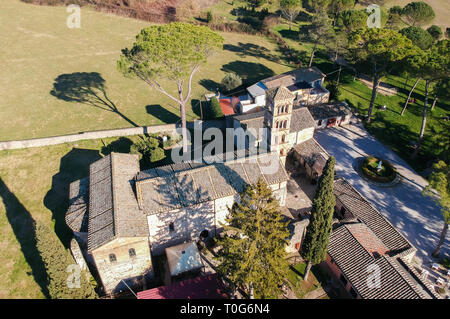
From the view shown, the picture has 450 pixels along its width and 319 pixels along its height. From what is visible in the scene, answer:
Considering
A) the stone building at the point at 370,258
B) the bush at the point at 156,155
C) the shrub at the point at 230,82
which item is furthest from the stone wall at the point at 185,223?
the shrub at the point at 230,82

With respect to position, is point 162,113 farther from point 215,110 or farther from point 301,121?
point 301,121

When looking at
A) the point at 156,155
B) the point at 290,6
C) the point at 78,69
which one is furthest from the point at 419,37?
the point at 78,69

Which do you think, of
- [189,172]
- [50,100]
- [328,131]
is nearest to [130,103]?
[50,100]

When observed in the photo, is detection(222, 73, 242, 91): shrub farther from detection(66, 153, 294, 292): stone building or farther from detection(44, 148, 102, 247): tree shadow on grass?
detection(66, 153, 294, 292): stone building

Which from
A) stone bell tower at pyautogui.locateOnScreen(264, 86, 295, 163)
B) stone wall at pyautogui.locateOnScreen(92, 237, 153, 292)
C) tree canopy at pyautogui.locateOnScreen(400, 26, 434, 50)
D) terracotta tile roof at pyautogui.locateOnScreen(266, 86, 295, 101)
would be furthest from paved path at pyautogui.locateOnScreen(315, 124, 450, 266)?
stone wall at pyautogui.locateOnScreen(92, 237, 153, 292)

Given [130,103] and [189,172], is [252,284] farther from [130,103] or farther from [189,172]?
[130,103]
